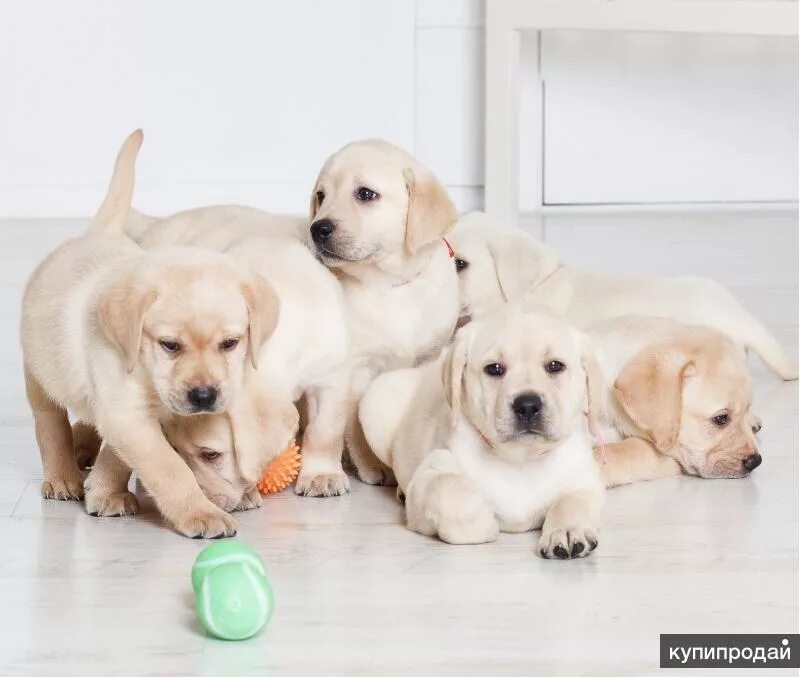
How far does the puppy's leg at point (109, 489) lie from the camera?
2.40 meters

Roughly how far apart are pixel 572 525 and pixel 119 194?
3.77 feet

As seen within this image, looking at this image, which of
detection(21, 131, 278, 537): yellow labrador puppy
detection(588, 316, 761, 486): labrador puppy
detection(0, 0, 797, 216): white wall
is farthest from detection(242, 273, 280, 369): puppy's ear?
detection(0, 0, 797, 216): white wall

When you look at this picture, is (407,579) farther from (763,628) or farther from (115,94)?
(115,94)

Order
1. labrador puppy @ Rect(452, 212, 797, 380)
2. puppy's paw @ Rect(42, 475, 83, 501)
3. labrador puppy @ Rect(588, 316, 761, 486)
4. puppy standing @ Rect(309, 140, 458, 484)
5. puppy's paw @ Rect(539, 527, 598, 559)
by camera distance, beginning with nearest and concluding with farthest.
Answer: puppy's paw @ Rect(539, 527, 598, 559)
puppy's paw @ Rect(42, 475, 83, 501)
labrador puppy @ Rect(588, 316, 761, 486)
puppy standing @ Rect(309, 140, 458, 484)
labrador puppy @ Rect(452, 212, 797, 380)

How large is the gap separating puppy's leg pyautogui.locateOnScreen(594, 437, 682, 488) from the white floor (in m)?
0.03

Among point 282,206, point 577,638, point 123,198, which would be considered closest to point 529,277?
point 123,198

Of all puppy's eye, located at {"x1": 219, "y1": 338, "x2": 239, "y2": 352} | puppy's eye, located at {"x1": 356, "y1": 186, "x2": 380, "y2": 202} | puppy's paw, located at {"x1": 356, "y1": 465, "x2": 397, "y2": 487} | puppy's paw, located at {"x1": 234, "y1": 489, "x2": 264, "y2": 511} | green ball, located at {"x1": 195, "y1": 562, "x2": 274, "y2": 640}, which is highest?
puppy's eye, located at {"x1": 356, "y1": 186, "x2": 380, "y2": 202}

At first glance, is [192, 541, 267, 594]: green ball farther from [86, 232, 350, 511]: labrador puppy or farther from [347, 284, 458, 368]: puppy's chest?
[347, 284, 458, 368]: puppy's chest

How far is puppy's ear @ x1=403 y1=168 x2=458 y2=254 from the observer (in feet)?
9.07

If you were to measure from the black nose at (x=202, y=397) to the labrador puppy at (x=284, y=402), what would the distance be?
12 cm

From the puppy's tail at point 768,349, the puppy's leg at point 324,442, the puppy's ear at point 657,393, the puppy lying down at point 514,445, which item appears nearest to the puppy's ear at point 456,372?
the puppy lying down at point 514,445

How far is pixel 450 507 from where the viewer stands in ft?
7.30

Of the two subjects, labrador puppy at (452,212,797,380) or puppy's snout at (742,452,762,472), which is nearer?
puppy's snout at (742,452,762,472)

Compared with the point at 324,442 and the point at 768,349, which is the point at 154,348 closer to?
the point at 324,442
